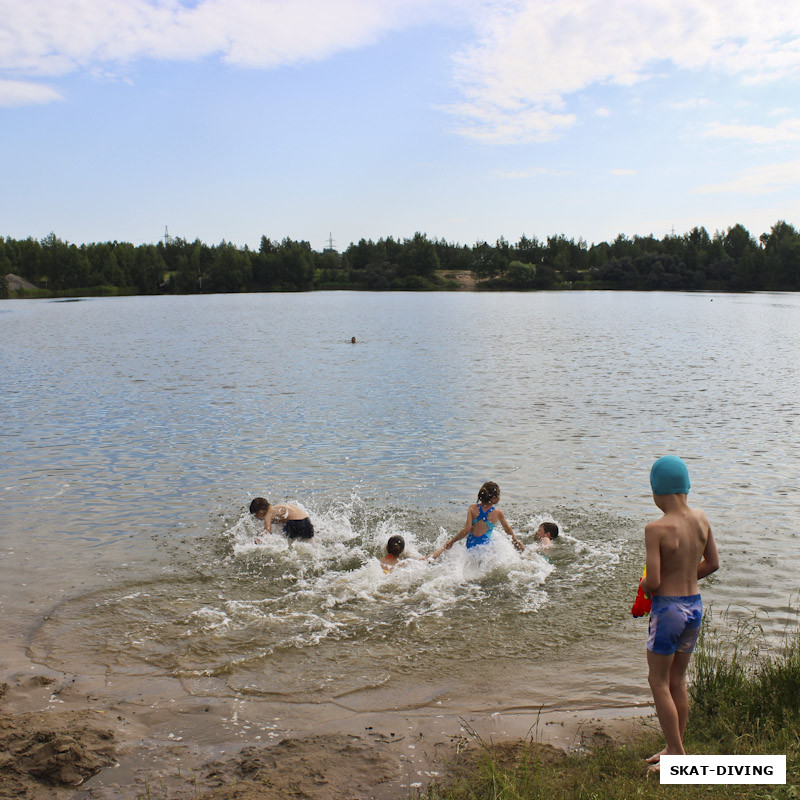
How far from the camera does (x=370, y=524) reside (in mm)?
13438

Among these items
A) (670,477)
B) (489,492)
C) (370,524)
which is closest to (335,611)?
(489,492)

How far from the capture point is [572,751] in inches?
237

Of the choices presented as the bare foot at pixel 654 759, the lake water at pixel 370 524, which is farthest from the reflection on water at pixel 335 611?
the bare foot at pixel 654 759

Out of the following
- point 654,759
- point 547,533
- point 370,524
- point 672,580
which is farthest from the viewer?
point 370,524

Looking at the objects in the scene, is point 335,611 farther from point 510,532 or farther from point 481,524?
point 510,532

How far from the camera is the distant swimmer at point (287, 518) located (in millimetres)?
12125

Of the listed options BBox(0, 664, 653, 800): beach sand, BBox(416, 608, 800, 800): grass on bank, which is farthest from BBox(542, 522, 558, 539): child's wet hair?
BBox(0, 664, 653, 800): beach sand

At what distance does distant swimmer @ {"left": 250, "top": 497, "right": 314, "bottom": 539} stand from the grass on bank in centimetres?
659

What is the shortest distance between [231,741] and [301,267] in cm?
19354

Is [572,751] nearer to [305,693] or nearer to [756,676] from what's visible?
[756,676]

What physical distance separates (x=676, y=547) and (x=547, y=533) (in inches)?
274

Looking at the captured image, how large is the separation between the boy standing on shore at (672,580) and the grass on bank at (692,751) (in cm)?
41

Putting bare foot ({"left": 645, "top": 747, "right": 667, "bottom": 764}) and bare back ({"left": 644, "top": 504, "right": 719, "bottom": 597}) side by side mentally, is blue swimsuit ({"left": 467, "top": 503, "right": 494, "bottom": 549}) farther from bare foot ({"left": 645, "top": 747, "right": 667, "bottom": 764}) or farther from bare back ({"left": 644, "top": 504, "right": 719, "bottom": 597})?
bare back ({"left": 644, "top": 504, "right": 719, "bottom": 597})

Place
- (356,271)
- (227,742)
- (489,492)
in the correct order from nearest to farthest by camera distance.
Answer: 1. (227,742)
2. (489,492)
3. (356,271)
